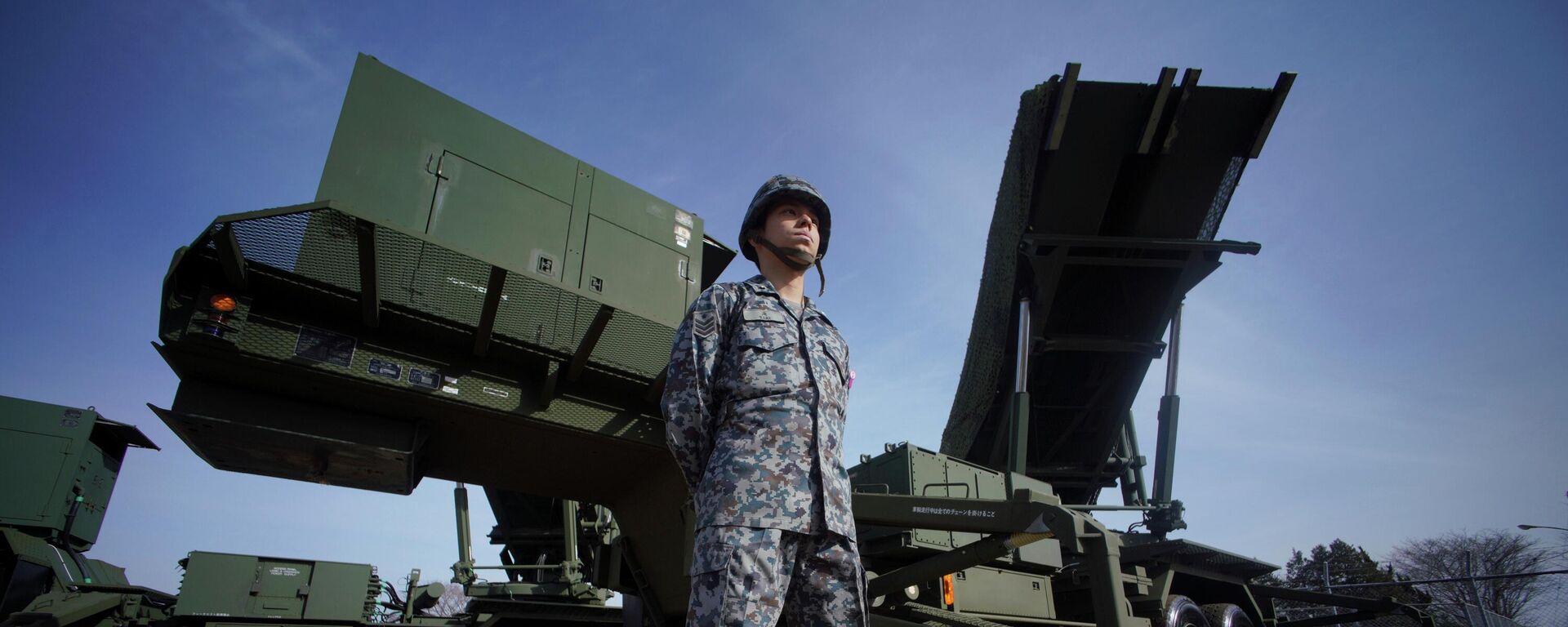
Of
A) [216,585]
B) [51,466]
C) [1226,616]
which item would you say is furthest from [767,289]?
[51,466]

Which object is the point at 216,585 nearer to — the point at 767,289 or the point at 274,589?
the point at 274,589

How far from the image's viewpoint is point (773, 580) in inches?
59.3

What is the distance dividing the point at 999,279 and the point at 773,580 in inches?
263

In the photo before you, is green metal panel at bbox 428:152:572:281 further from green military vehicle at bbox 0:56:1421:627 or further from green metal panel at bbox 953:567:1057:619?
green metal panel at bbox 953:567:1057:619

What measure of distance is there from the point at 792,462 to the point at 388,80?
3346 millimetres

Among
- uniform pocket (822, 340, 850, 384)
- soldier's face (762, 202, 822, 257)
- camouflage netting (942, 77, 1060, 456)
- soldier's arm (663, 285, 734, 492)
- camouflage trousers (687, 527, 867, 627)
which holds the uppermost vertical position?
camouflage netting (942, 77, 1060, 456)

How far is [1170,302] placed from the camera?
7.46 meters

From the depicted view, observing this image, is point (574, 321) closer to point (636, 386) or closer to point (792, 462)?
point (636, 386)

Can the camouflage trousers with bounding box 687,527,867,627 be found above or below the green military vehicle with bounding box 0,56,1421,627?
below

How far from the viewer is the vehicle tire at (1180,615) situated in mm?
6121

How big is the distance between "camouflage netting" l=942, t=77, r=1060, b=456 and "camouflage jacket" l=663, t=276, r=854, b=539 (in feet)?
17.1

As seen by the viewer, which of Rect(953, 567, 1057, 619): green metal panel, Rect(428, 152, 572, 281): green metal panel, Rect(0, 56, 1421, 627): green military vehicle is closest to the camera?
Rect(0, 56, 1421, 627): green military vehicle

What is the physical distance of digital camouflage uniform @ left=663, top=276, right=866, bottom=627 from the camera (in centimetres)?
→ 149

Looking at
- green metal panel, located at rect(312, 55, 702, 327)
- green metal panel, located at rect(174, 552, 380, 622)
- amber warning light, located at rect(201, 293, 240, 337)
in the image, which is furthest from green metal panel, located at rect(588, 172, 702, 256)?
green metal panel, located at rect(174, 552, 380, 622)
